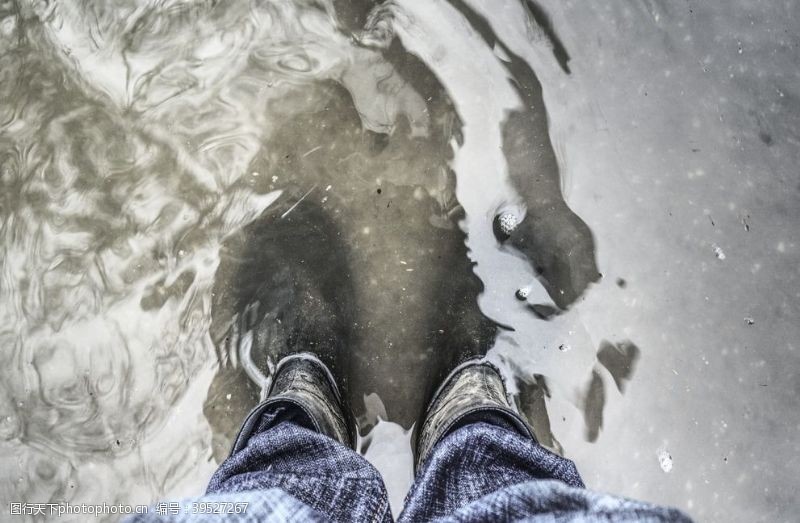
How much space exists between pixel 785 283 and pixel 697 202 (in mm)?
339

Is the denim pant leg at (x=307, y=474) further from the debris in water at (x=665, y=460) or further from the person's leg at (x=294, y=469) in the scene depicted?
the debris in water at (x=665, y=460)

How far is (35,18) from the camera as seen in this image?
1513mm

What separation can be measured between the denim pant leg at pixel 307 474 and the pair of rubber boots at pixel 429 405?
54mm

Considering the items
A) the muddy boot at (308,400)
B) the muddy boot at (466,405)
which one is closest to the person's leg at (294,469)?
the muddy boot at (308,400)

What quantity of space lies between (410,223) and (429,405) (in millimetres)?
531

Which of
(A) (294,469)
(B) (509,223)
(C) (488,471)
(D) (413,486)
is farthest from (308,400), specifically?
(B) (509,223)

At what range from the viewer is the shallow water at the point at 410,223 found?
1.46 meters

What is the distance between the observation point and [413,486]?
105 centimetres

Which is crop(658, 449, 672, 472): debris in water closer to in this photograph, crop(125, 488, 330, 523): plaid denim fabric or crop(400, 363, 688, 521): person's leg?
crop(400, 363, 688, 521): person's leg

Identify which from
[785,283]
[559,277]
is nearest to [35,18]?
[559,277]

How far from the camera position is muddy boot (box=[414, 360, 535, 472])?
127cm

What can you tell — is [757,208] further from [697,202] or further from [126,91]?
[126,91]

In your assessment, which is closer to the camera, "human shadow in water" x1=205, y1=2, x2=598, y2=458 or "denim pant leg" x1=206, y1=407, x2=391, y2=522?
"denim pant leg" x1=206, y1=407, x2=391, y2=522

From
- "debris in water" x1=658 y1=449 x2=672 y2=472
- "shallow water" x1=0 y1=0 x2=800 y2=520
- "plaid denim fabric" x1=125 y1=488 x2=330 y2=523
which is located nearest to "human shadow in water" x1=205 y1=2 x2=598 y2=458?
"shallow water" x1=0 y1=0 x2=800 y2=520
